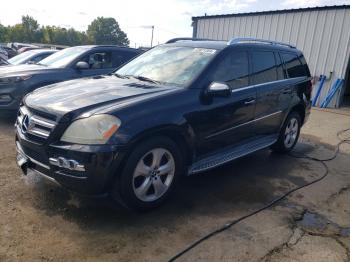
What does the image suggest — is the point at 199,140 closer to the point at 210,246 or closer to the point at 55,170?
the point at 210,246

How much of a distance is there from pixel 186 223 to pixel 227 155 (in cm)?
126

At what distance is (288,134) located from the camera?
5.98 m

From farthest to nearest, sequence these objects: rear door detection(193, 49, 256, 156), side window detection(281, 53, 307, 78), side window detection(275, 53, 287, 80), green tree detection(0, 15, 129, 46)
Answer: green tree detection(0, 15, 129, 46) < side window detection(281, 53, 307, 78) < side window detection(275, 53, 287, 80) < rear door detection(193, 49, 256, 156)

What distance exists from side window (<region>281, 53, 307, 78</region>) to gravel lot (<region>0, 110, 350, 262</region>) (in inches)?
76.6

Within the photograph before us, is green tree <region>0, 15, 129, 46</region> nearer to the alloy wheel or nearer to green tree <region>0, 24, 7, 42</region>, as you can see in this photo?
green tree <region>0, 24, 7, 42</region>

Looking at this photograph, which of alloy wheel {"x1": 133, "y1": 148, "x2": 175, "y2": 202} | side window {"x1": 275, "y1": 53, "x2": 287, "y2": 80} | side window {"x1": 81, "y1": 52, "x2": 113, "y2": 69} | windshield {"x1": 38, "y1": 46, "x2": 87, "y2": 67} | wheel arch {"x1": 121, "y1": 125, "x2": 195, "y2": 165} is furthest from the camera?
side window {"x1": 81, "y1": 52, "x2": 113, "y2": 69}

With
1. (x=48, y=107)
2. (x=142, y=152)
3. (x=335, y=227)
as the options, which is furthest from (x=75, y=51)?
(x=335, y=227)

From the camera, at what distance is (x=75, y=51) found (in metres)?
7.81

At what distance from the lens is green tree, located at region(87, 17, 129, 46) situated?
358 ft

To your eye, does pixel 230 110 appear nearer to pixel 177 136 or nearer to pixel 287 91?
pixel 177 136

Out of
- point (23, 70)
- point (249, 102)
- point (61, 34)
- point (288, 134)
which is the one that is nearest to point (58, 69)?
point (23, 70)

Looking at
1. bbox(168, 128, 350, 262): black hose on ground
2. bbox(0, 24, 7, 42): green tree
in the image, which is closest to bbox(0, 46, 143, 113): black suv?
bbox(168, 128, 350, 262): black hose on ground

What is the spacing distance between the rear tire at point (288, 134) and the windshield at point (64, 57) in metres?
4.58

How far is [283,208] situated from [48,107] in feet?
9.13
